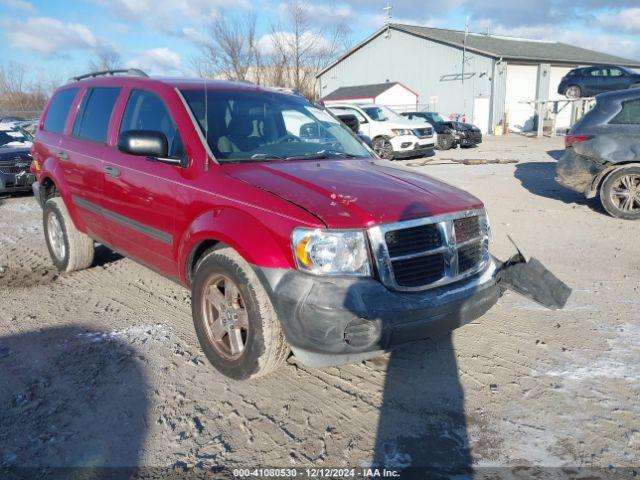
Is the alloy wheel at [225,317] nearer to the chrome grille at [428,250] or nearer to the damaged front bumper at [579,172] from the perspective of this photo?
the chrome grille at [428,250]

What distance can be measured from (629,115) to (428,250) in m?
6.36

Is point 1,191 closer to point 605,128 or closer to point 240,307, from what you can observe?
point 240,307

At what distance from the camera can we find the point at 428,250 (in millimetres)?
3059

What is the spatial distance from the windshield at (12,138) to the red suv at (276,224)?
29.4 feet

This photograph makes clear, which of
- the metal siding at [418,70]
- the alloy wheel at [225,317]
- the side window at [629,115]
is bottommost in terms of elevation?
the alloy wheel at [225,317]

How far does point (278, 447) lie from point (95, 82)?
3.99 m

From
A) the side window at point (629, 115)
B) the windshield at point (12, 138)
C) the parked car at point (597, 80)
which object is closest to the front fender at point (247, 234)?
the side window at point (629, 115)

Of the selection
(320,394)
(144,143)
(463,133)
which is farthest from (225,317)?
(463,133)

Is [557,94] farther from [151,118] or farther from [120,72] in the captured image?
[151,118]

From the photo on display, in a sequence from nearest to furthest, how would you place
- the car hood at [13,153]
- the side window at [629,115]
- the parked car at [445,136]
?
1. the side window at [629,115]
2. the car hood at [13,153]
3. the parked car at [445,136]

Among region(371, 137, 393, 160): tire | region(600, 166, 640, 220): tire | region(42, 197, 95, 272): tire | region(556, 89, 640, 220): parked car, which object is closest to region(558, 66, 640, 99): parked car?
region(371, 137, 393, 160): tire

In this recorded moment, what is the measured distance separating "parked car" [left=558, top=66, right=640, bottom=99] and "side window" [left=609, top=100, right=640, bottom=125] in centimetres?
2069

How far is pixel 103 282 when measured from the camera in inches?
209

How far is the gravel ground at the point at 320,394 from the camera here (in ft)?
8.78
